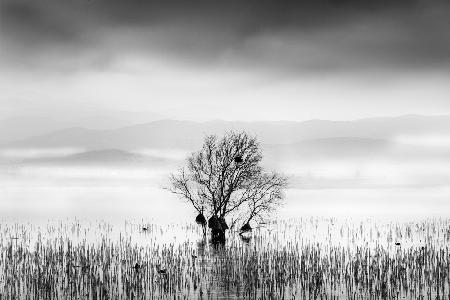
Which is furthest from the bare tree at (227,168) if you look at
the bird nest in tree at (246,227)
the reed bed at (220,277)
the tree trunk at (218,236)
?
the reed bed at (220,277)

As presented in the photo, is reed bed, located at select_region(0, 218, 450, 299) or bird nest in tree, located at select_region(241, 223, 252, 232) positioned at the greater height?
bird nest in tree, located at select_region(241, 223, 252, 232)

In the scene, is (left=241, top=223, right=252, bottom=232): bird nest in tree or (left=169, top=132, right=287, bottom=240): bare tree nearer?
(left=169, top=132, right=287, bottom=240): bare tree

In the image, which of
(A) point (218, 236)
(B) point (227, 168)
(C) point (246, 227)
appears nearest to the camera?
(A) point (218, 236)

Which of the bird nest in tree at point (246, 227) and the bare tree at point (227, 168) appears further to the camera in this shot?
the bird nest in tree at point (246, 227)

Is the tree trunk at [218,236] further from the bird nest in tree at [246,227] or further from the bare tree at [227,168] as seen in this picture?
the bird nest in tree at [246,227]

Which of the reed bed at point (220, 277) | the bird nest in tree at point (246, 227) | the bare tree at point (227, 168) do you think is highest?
the bare tree at point (227, 168)

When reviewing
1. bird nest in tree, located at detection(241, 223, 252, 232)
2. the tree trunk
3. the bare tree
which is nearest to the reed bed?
the tree trunk

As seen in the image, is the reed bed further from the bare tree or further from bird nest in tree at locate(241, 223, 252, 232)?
bird nest in tree at locate(241, 223, 252, 232)

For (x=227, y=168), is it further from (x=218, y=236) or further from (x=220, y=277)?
(x=220, y=277)

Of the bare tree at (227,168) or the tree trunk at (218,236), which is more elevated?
the bare tree at (227,168)

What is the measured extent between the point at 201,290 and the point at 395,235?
24.3m

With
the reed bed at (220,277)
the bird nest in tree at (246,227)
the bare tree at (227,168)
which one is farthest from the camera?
the bird nest in tree at (246,227)

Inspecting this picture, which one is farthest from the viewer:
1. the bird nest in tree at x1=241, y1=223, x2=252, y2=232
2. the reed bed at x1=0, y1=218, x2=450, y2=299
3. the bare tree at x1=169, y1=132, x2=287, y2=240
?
the bird nest in tree at x1=241, y1=223, x2=252, y2=232

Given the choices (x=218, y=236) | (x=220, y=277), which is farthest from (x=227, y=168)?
(x=220, y=277)
